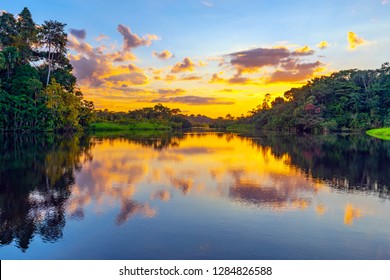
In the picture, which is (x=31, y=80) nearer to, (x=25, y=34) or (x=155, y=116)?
(x=25, y=34)

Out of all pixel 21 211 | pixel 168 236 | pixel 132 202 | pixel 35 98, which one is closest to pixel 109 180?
pixel 132 202

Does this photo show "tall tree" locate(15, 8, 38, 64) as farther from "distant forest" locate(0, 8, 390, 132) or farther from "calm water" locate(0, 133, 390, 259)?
"calm water" locate(0, 133, 390, 259)

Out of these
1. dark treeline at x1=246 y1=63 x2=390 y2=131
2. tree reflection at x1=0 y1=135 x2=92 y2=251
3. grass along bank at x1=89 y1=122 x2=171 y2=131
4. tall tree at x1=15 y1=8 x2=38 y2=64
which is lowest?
tree reflection at x1=0 y1=135 x2=92 y2=251

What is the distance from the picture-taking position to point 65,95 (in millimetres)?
56594

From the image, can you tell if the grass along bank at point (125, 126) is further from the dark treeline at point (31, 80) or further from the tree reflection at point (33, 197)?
the tree reflection at point (33, 197)

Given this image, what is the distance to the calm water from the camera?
7.47 m

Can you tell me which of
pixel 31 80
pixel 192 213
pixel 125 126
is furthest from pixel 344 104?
pixel 192 213

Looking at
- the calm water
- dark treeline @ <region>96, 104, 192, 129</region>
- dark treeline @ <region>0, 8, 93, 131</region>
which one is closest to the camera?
the calm water

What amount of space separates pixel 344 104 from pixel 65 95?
Answer: 187 ft

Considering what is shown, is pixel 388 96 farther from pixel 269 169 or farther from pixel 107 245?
pixel 107 245

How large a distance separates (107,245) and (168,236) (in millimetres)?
1452

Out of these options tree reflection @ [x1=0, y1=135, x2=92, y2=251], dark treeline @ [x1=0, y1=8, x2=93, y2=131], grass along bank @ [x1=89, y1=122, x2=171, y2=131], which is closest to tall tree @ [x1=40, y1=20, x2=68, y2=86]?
dark treeline @ [x1=0, y1=8, x2=93, y2=131]

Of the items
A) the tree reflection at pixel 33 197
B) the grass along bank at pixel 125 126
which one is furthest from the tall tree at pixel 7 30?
the tree reflection at pixel 33 197

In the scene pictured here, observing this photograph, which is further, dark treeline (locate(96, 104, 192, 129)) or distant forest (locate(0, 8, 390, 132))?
dark treeline (locate(96, 104, 192, 129))
